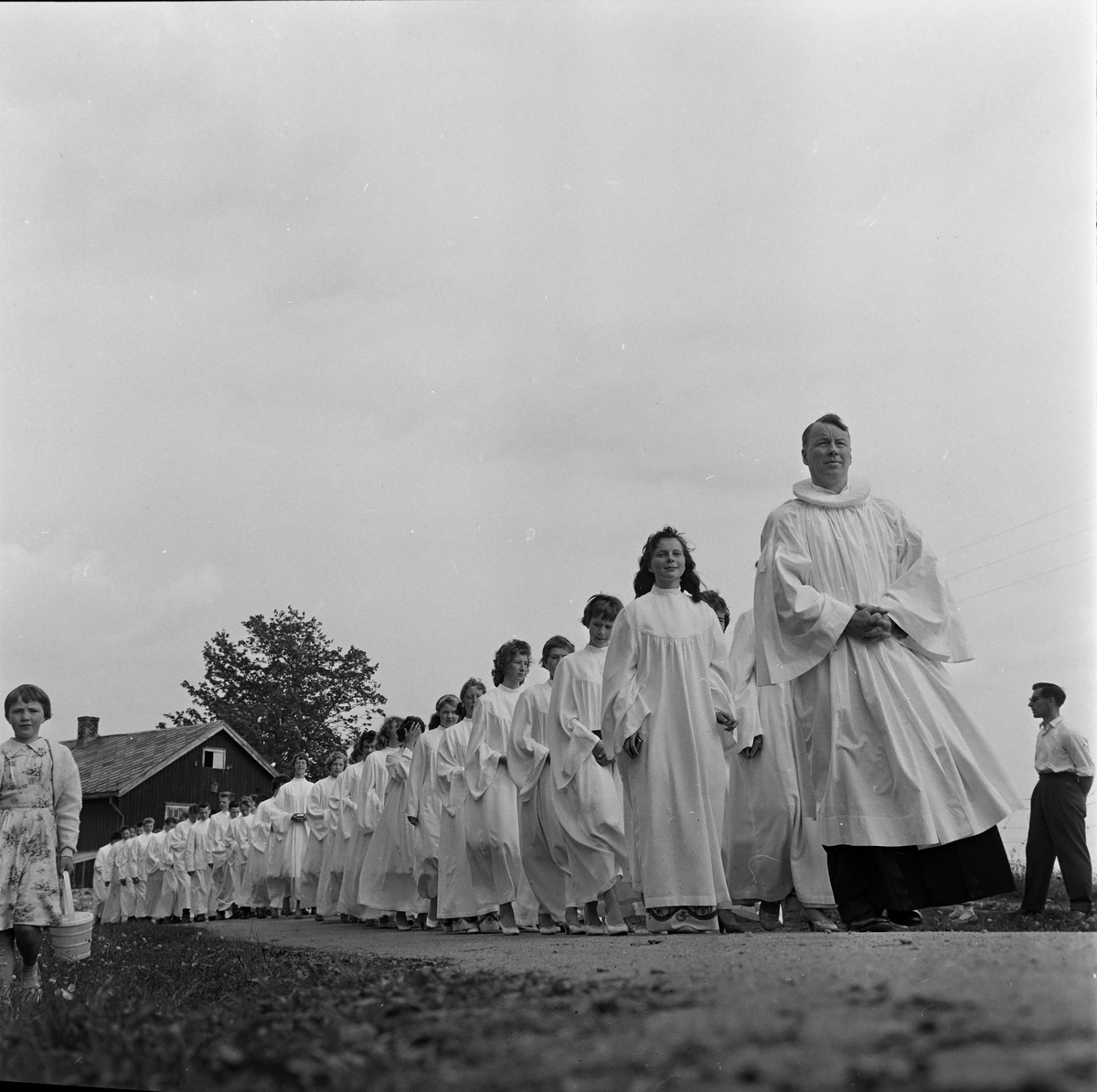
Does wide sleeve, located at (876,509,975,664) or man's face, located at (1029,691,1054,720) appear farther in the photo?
man's face, located at (1029,691,1054,720)

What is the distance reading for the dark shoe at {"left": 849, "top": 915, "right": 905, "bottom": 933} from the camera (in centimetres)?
599

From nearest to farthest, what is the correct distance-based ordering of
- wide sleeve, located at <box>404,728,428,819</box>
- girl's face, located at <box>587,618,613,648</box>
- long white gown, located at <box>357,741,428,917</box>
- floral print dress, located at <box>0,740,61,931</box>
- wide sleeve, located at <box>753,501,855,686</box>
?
wide sleeve, located at <box>753,501,855,686</box> → floral print dress, located at <box>0,740,61,931</box> → girl's face, located at <box>587,618,613,648</box> → wide sleeve, located at <box>404,728,428,819</box> → long white gown, located at <box>357,741,428,917</box>

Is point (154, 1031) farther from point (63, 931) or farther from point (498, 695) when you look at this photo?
point (498, 695)

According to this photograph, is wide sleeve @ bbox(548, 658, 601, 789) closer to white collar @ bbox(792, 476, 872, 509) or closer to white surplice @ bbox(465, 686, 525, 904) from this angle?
white surplice @ bbox(465, 686, 525, 904)

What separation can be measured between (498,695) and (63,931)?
5398 mm

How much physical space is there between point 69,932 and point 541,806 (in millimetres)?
3939

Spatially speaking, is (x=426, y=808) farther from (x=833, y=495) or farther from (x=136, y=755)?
(x=136, y=755)

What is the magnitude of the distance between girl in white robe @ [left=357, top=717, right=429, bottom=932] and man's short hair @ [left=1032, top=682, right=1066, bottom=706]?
7.25 meters

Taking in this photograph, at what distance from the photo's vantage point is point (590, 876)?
9.77m

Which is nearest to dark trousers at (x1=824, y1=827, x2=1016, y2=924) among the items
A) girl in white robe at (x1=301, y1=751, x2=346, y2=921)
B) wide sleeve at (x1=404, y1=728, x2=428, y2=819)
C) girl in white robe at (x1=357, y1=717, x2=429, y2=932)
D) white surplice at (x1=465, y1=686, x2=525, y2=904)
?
white surplice at (x1=465, y1=686, x2=525, y2=904)

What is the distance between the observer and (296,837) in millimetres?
24047

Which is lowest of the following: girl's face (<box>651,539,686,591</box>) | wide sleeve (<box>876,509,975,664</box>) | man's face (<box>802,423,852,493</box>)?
wide sleeve (<box>876,509,975,664</box>)

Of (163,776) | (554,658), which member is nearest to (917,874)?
(554,658)

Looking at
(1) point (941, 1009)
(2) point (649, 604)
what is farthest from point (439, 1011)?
(2) point (649, 604)
